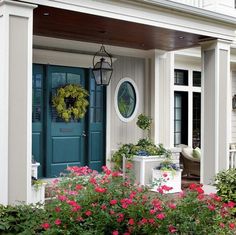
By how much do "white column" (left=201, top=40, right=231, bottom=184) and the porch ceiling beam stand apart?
1.14 feet

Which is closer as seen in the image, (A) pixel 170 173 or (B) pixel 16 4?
(B) pixel 16 4

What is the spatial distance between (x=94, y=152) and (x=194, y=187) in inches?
205

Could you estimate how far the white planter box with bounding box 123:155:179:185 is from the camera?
28.3 feet

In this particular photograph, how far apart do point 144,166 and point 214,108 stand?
1.77 meters

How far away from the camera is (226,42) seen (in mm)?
8219

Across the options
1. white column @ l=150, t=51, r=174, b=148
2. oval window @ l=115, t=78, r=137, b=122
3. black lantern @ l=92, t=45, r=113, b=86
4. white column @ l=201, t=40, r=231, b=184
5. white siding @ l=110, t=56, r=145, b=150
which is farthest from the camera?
white column @ l=150, t=51, r=174, b=148

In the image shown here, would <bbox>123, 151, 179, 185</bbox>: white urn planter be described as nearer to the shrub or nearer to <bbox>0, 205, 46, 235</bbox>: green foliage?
the shrub

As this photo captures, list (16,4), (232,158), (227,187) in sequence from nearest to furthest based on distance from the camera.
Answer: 1. (16,4)
2. (227,187)
3. (232,158)

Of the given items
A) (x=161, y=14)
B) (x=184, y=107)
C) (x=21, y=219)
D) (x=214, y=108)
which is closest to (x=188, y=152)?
(x=184, y=107)

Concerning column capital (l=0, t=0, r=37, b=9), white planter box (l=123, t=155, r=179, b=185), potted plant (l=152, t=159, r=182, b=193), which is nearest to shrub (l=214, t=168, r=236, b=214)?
potted plant (l=152, t=159, r=182, b=193)

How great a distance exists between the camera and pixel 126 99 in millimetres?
9625

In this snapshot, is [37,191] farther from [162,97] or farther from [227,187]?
[162,97]

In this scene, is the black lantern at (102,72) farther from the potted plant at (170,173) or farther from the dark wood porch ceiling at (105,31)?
the potted plant at (170,173)

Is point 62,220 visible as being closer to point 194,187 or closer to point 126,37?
point 194,187
